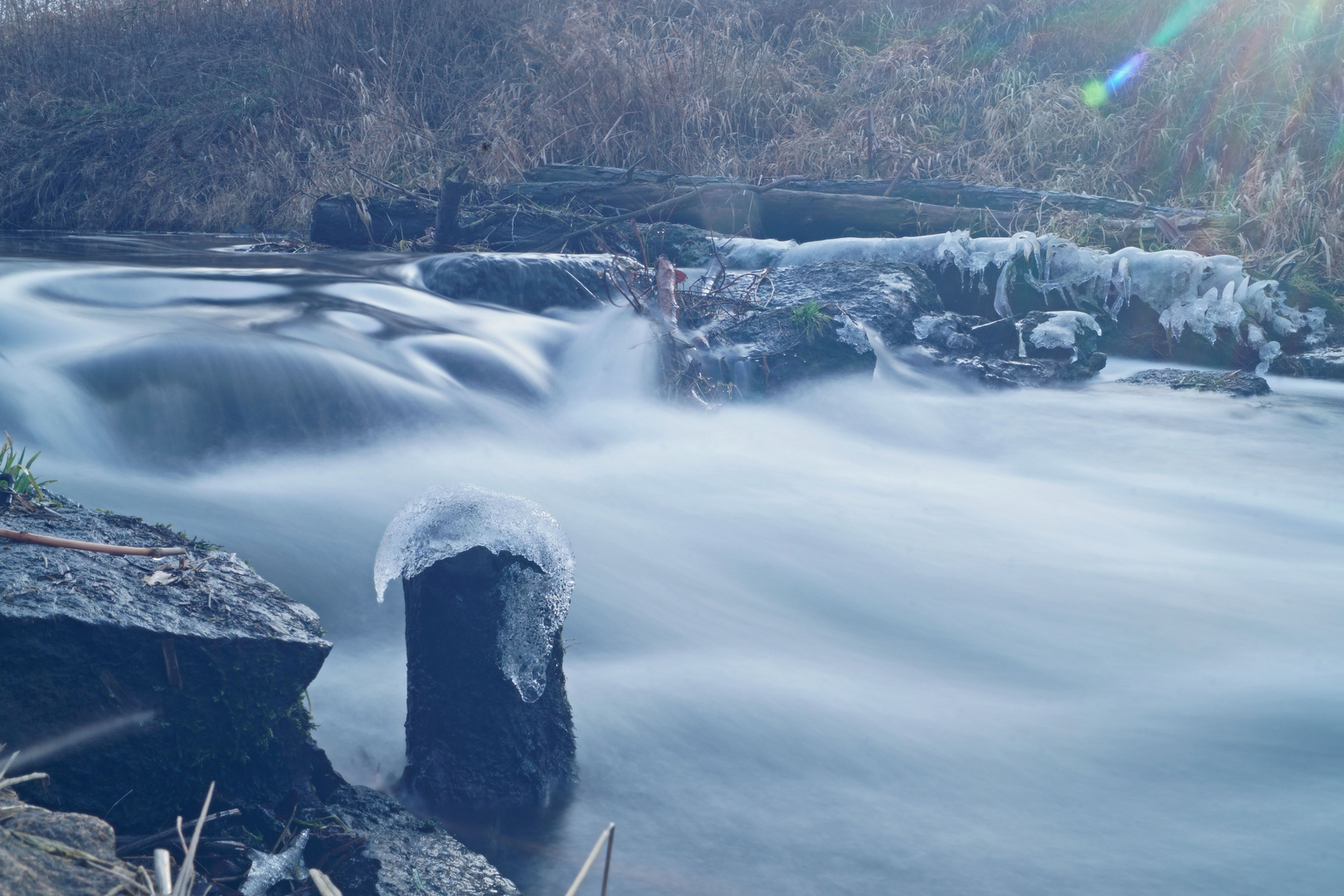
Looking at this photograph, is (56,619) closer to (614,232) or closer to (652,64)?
(614,232)

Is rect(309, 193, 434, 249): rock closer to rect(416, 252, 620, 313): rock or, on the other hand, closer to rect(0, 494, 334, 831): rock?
rect(416, 252, 620, 313): rock

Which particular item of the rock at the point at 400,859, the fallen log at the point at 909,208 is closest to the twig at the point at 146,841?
the rock at the point at 400,859

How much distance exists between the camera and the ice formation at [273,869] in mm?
1428

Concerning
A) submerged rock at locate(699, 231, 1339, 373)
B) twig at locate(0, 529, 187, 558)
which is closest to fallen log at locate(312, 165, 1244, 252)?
submerged rock at locate(699, 231, 1339, 373)

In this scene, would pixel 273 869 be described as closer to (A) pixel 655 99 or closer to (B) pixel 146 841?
(B) pixel 146 841

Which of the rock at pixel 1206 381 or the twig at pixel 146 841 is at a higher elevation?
the rock at pixel 1206 381

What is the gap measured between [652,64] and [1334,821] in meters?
9.91

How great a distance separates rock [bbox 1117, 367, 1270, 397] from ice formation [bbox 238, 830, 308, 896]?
19.3 feet

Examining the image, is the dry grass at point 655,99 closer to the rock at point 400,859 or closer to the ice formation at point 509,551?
the ice formation at point 509,551

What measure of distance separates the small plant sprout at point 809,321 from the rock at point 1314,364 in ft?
11.2

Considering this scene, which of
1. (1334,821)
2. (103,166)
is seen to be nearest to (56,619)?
(1334,821)

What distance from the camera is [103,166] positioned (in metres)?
12.1

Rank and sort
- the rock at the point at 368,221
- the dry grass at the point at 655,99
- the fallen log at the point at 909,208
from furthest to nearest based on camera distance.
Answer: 1. the dry grass at the point at 655,99
2. the rock at the point at 368,221
3. the fallen log at the point at 909,208

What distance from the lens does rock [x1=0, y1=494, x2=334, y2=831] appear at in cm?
143
